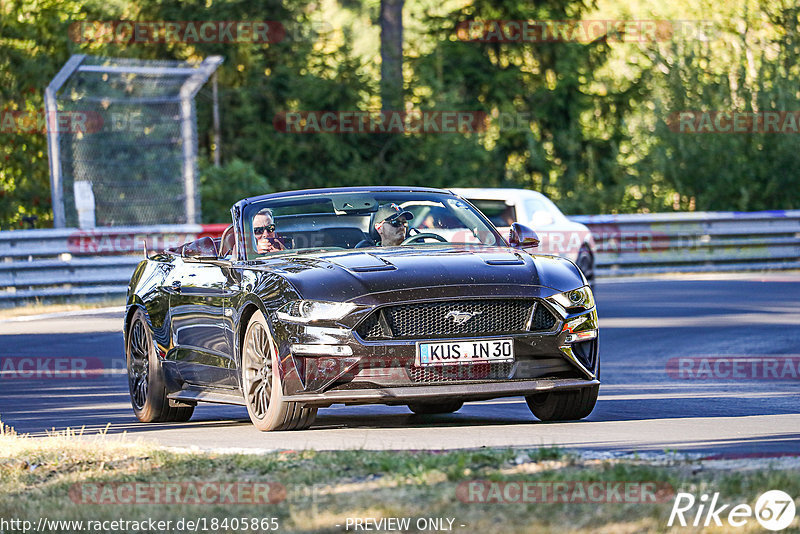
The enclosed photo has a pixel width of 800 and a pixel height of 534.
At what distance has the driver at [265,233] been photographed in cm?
997

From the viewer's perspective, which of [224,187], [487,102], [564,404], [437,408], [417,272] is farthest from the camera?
[487,102]

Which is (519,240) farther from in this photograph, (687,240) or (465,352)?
(687,240)

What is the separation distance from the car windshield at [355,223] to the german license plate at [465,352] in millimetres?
1372

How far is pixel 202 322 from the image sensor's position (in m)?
10.1

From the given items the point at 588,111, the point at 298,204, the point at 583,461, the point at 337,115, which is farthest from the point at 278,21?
the point at 583,461

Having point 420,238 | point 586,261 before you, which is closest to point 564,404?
point 420,238

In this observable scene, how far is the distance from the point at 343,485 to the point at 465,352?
2.31 meters

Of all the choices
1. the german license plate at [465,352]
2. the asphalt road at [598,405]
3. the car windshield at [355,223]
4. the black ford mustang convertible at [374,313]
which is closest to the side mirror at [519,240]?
the black ford mustang convertible at [374,313]

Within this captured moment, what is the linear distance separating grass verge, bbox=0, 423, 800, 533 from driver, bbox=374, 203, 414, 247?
2.54 m

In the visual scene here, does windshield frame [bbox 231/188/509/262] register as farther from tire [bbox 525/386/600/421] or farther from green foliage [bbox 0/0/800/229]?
green foliage [bbox 0/0/800/229]

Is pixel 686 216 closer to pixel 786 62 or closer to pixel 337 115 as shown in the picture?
pixel 786 62

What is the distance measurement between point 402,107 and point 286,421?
28568mm

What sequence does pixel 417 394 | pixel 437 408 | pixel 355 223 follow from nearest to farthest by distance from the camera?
1. pixel 417 394
2. pixel 355 223
3. pixel 437 408

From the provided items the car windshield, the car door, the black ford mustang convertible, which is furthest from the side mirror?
the car door
